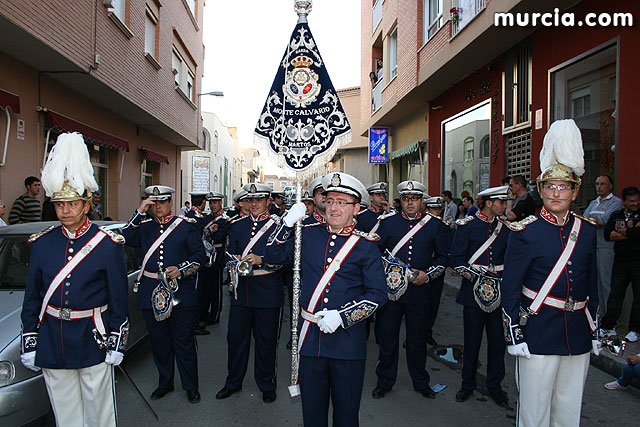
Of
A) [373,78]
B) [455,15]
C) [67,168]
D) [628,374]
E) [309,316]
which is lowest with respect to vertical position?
[628,374]

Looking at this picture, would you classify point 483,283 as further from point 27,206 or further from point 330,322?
point 27,206

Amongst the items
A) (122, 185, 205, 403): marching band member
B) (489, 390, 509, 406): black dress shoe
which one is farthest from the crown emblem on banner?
(489, 390, 509, 406): black dress shoe

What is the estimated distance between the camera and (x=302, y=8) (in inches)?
168

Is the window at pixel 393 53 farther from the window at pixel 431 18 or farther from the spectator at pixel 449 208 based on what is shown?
the spectator at pixel 449 208

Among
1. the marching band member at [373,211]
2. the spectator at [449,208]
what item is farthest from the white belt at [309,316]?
the spectator at [449,208]

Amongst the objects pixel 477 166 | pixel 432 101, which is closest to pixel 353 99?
pixel 432 101

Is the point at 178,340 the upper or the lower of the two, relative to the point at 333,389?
lower

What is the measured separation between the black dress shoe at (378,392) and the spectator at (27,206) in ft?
21.4

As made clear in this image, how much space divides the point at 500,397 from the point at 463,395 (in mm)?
349

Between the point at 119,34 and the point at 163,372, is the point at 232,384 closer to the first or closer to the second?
the point at 163,372

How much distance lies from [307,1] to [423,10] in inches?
434

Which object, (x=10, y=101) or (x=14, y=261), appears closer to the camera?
(x=14, y=261)

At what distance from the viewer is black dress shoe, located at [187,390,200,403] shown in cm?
448

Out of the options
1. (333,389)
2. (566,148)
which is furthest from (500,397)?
(566,148)
